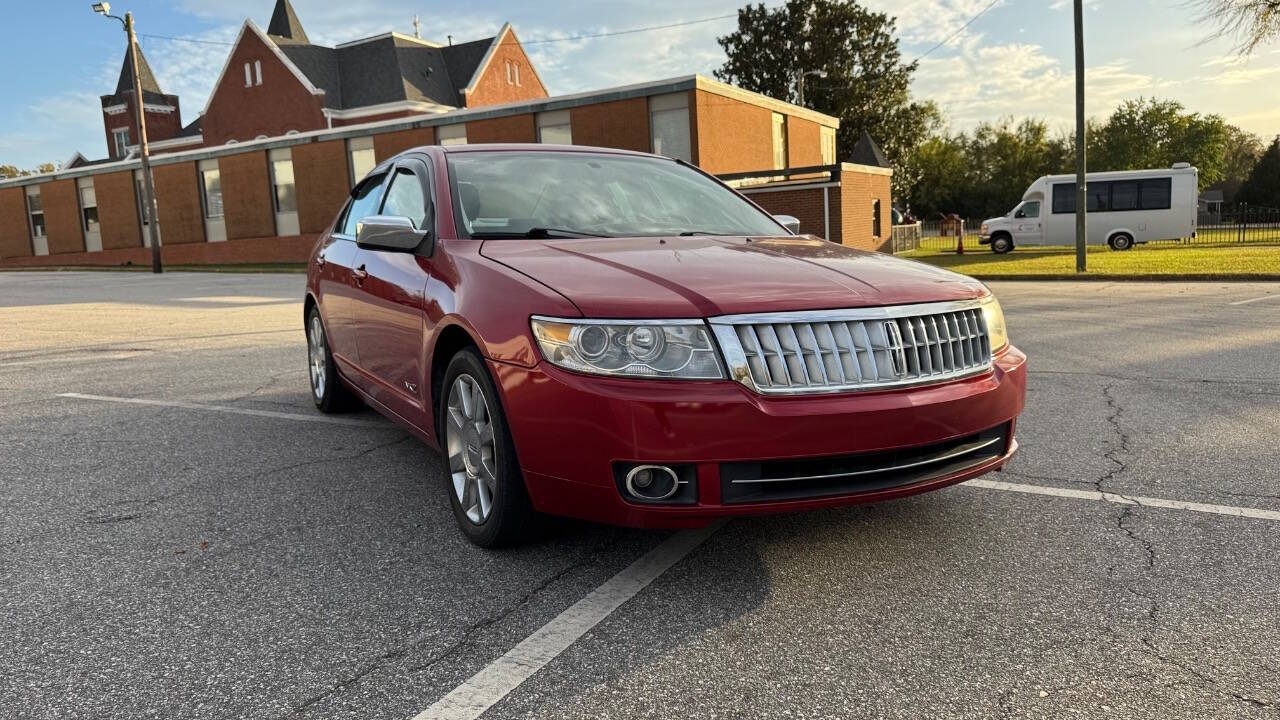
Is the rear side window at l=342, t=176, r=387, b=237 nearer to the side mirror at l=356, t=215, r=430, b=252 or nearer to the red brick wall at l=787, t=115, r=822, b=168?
the side mirror at l=356, t=215, r=430, b=252

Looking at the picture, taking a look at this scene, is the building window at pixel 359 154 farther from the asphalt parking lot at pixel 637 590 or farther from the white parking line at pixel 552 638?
the white parking line at pixel 552 638

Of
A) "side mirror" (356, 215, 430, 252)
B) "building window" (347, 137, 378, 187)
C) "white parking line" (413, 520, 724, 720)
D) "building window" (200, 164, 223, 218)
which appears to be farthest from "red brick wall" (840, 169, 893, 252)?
"building window" (200, 164, 223, 218)

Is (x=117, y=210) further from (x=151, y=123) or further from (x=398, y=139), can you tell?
(x=151, y=123)

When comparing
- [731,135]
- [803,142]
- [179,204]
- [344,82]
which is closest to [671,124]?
[731,135]

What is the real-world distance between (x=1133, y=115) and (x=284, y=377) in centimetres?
7702

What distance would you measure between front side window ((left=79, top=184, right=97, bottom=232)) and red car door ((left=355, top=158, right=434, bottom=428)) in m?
43.7

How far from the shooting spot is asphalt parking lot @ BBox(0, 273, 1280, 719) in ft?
7.90

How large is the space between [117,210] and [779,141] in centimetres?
2866

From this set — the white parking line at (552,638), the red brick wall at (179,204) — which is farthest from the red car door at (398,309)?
the red brick wall at (179,204)

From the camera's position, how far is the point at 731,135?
29578 millimetres

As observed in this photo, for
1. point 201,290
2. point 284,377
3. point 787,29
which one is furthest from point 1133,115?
point 284,377

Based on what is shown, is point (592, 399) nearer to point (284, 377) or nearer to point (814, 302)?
point (814, 302)

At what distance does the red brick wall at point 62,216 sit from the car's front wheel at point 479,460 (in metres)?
46.1

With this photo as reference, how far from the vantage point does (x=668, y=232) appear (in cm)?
414
